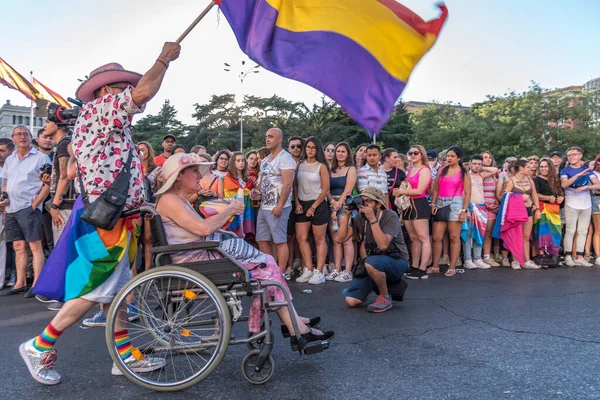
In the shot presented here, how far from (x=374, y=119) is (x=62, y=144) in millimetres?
3919

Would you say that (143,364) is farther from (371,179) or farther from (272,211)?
(371,179)

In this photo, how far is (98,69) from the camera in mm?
3553

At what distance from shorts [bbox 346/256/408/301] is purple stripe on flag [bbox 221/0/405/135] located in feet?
6.82

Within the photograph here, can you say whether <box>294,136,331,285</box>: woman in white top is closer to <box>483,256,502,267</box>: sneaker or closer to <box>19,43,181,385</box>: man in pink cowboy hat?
<box>483,256,502,267</box>: sneaker

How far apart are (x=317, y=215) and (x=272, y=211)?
2.22 ft

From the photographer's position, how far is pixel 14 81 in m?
10.5

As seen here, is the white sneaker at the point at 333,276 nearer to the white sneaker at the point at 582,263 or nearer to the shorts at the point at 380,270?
the shorts at the point at 380,270

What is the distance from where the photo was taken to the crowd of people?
3.36 m

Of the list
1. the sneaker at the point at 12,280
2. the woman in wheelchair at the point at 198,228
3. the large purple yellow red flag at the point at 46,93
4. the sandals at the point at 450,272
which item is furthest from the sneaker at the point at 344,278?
the large purple yellow red flag at the point at 46,93

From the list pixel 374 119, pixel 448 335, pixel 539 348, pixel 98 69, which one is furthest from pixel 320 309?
pixel 98 69

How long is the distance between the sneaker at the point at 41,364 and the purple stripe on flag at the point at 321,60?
2614 millimetres

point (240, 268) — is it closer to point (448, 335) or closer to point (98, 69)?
point (98, 69)

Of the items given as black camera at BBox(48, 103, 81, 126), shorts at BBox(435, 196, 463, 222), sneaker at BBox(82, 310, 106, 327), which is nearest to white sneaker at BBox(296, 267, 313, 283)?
shorts at BBox(435, 196, 463, 222)

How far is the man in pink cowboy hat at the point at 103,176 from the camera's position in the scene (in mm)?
3248
